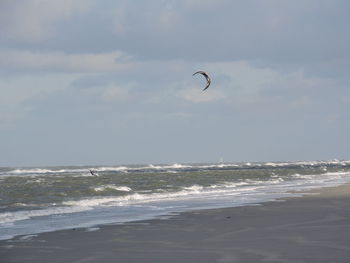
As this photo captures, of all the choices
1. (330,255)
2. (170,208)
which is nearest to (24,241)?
(330,255)

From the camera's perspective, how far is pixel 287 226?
1321 cm

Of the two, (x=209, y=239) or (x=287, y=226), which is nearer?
(x=209, y=239)

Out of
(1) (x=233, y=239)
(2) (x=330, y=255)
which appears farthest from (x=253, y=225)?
(2) (x=330, y=255)

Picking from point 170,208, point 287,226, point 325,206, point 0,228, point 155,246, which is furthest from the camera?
point 170,208

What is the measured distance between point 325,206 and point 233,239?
25.0 feet

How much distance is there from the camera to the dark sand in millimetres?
9602

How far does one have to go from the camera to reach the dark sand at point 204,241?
9602 millimetres

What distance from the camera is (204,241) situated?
445 inches

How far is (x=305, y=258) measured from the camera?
911cm

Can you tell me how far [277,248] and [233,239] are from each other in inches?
58.5

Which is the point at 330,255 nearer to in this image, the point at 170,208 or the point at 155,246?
the point at 155,246

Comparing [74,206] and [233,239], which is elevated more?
[74,206]

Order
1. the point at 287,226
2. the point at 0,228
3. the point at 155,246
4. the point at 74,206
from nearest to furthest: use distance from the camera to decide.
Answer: the point at 155,246 < the point at 287,226 < the point at 0,228 < the point at 74,206

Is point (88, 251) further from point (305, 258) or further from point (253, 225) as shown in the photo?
point (253, 225)
